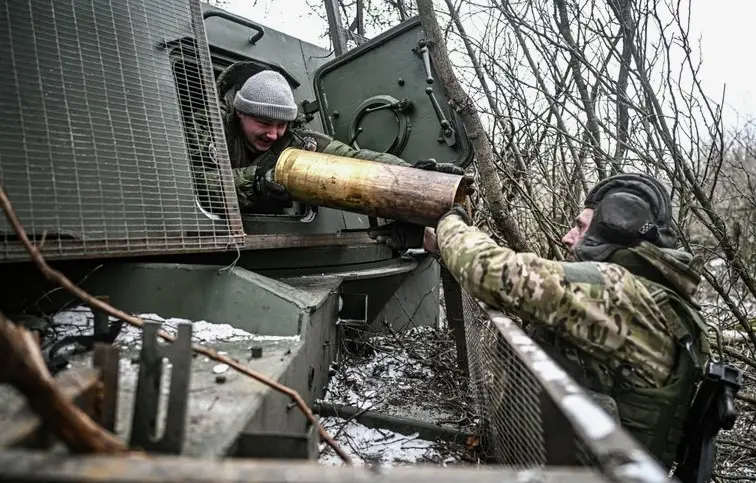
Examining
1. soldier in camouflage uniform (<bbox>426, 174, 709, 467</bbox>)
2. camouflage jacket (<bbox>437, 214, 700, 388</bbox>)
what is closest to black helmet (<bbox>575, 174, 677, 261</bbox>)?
soldier in camouflage uniform (<bbox>426, 174, 709, 467</bbox>)

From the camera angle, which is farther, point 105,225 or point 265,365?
point 105,225

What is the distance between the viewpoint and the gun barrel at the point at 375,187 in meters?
2.90

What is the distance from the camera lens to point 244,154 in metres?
3.92

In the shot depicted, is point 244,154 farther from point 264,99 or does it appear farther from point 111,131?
point 111,131

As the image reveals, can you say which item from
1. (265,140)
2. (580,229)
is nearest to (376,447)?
(580,229)

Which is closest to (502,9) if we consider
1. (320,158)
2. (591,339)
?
(320,158)

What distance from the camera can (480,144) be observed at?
3.40 metres

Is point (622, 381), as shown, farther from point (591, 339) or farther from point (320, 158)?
point (320, 158)

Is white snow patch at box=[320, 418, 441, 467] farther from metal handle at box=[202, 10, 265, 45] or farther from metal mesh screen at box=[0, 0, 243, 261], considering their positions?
metal handle at box=[202, 10, 265, 45]

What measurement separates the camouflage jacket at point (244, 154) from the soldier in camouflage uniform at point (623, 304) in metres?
1.28

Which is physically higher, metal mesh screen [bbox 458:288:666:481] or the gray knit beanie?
the gray knit beanie

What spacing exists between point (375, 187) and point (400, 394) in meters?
1.37

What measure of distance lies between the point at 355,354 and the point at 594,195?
2288 millimetres

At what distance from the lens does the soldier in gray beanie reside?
11.0 ft
